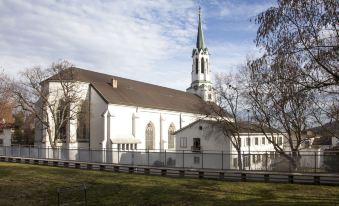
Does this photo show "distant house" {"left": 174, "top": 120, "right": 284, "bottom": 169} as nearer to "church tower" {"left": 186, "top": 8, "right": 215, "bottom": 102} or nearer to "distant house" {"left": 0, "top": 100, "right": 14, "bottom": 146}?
"distant house" {"left": 0, "top": 100, "right": 14, "bottom": 146}

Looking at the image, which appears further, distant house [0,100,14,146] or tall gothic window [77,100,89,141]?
distant house [0,100,14,146]

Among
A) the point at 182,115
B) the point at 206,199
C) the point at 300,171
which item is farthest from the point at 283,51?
the point at 182,115

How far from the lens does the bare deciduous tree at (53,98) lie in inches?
1934

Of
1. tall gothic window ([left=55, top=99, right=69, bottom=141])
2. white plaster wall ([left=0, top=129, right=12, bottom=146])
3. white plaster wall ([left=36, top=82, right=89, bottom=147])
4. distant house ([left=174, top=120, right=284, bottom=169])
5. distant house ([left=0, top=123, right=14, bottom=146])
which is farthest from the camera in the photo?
Result: white plaster wall ([left=0, top=129, right=12, bottom=146])

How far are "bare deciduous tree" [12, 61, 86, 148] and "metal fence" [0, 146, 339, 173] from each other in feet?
15.6

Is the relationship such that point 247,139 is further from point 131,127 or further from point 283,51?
point 283,51

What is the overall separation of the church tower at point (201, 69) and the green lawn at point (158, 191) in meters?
58.4

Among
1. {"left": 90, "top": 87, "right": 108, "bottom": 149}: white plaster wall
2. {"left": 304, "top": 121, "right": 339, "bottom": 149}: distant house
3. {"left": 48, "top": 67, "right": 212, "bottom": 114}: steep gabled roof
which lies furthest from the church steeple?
{"left": 90, "top": 87, "right": 108, "bottom": 149}: white plaster wall

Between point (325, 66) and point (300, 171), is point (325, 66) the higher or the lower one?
the higher one

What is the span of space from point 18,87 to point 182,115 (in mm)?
29043

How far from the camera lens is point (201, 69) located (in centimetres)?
8619

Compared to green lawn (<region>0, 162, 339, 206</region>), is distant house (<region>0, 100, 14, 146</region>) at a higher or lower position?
higher

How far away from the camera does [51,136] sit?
49.7 meters

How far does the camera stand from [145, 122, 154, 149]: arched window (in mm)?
60409
